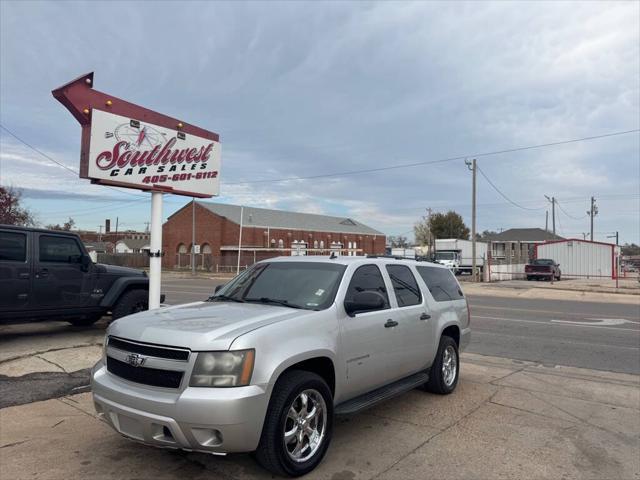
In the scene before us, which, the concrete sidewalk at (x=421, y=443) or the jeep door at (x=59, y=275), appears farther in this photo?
the jeep door at (x=59, y=275)

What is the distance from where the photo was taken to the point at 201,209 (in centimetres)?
6303

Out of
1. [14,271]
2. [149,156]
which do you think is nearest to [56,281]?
[14,271]

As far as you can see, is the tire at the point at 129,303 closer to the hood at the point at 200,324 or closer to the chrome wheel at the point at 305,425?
the hood at the point at 200,324

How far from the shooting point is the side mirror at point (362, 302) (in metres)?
4.37

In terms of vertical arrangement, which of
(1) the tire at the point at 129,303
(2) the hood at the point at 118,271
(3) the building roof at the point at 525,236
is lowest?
(1) the tire at the point at 129,303

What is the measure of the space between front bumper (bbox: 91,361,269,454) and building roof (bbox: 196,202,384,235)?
5874 cm

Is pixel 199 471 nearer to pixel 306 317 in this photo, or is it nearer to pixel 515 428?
pixel 306 317

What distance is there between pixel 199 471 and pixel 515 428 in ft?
10.5

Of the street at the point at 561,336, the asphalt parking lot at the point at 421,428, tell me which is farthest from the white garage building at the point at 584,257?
the asphalt parking lot at the point at 421,428

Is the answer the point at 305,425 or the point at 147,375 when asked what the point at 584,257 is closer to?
the point at 305,425

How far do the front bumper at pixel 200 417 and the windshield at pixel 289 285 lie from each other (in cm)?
117

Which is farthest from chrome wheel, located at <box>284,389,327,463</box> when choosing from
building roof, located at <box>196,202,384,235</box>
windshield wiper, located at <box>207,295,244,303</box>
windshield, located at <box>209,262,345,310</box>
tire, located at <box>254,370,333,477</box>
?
building roof, located at <box>196,202,384,235</box>

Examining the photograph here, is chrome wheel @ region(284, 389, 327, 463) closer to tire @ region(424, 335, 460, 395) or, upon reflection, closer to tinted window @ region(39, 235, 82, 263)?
tire @ region(424, 335, 460, 395)

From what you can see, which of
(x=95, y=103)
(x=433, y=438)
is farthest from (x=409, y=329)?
(x=95, y=103)
